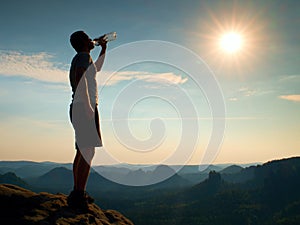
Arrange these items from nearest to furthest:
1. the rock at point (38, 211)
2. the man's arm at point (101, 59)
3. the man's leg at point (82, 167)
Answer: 1. the rock at point (38, 211)
2. the man's leg at point (82, 167)
3. the man's arm at point (101, 59)

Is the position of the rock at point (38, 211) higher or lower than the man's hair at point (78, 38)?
lower

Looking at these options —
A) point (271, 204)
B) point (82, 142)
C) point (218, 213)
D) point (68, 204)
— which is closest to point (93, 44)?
point (82, 142)

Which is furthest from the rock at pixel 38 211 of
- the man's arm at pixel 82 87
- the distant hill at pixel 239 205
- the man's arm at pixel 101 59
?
the distant hill at pixel 239 205

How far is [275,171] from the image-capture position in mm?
177875

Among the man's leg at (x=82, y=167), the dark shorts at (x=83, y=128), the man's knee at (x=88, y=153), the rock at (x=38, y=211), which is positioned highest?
the dark shorts at (x=83, y=128)

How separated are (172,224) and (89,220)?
434 feet

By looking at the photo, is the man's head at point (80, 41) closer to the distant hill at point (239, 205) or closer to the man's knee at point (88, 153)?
the man's knee at point (88, 153)

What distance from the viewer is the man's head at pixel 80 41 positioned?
6465 mm

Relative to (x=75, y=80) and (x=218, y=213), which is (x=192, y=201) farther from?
(x=75, y=80)

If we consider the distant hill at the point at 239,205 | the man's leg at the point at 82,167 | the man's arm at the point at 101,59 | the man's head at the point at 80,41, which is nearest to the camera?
the man's leg at the point at 82,167

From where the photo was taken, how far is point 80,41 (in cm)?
648

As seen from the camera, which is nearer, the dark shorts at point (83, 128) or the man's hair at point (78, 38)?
the dark shorts at point (83, 128)

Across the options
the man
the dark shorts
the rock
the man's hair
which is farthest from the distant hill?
the man's hair

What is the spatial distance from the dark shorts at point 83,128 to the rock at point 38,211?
1130 mm
